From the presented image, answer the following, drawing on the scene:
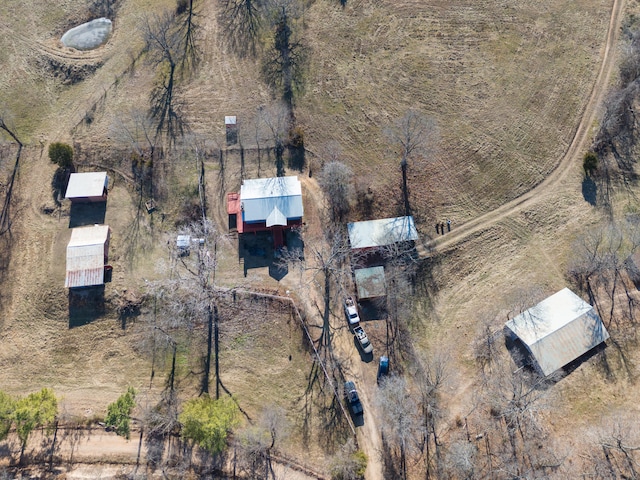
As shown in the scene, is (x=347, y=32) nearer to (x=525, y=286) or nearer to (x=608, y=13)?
(x=608, y=13)

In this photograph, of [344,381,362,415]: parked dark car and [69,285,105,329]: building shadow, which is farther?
[69,285,105,329]: building shadow

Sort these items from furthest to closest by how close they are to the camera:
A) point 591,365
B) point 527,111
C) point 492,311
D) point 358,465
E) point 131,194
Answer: point 527,111, point 131,194, point 492,311, point 591,365, point 358,465

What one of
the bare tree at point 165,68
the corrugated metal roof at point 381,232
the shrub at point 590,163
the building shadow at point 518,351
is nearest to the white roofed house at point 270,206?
the corrugated metal roof at point 381,232

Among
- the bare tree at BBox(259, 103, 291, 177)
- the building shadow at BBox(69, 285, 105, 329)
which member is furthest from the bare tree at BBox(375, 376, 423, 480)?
the building shadow at BBox(69, 285, 105, 329)

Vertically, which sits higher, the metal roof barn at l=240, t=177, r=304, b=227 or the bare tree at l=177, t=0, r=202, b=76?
the bare tree at l=177, t=0, r=202, b=76

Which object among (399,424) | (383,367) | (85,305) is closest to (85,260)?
(85,305)

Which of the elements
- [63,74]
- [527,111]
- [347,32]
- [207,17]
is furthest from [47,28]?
[527,111]

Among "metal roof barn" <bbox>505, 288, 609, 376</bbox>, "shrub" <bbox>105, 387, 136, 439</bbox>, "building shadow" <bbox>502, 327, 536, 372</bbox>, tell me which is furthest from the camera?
"building shadow" <bbox>502, 327, 536, 372</bbox>

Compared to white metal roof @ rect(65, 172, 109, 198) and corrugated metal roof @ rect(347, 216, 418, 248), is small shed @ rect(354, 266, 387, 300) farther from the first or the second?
white metal roof @ rect(65, 172, 109, 198)
